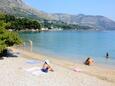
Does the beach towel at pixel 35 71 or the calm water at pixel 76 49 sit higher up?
the beach towel at pixel 35 71

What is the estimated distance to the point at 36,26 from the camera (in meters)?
174

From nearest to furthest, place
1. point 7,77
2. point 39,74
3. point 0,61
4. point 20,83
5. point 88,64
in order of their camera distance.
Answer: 1. point 20,83
2. point 7,77
3. point 39,74
4. point 0,61
5. point 88,64

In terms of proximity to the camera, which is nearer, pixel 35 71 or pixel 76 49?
pixel 35 71

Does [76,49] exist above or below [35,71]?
below

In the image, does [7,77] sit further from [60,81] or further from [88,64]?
[88,64]

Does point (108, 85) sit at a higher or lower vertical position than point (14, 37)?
lower

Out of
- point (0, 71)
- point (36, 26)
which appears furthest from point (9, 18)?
point (0, 71)

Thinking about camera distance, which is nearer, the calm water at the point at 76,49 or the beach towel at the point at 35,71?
the beach towel at the point at 35,71

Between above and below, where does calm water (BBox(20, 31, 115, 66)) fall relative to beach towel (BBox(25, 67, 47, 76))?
below

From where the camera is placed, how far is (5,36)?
28.4 meters

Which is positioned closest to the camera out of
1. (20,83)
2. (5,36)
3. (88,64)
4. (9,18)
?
(20,83)

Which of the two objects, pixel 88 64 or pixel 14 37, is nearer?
pixel 14 37

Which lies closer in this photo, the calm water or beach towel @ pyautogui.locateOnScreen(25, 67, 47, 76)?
beach towel @ pyautogui.locateOnScreen(25, 67, 47, 76)

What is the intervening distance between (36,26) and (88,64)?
141513 millimetres
